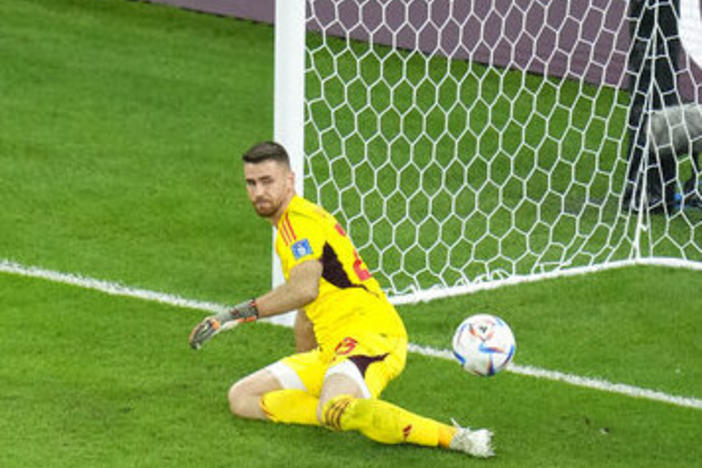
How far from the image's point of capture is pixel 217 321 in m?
6.05

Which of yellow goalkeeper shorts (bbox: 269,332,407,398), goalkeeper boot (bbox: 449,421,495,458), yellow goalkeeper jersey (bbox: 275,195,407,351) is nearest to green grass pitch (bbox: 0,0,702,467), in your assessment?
goalkeeper boot (bbox: 449,421,495,458)

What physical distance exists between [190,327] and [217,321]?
1724 mm

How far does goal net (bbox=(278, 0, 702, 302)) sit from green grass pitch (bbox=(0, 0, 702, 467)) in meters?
0.51

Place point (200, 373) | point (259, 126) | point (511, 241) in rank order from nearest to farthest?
point (200, 373) < point (511, 241) < point (259, 126)

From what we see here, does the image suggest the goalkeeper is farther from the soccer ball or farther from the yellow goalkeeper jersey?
the soccer ball

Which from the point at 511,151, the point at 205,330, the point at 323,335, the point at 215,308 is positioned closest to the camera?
the point at 205,330

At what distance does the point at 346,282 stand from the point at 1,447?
1.46 metres

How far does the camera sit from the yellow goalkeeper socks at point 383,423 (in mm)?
6117

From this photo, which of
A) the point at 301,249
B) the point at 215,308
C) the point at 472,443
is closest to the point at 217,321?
the point at 301,249

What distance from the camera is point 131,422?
21.3 feet

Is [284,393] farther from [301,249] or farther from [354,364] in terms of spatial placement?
[301,249]

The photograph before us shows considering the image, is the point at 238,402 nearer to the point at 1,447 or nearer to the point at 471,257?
the point at 1,447

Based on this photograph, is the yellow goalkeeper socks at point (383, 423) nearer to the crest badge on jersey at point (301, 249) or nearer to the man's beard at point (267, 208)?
the crest badge on jersey at point (301, 249)

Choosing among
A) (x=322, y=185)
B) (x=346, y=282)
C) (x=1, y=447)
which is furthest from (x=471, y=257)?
(x=1, y=447)
